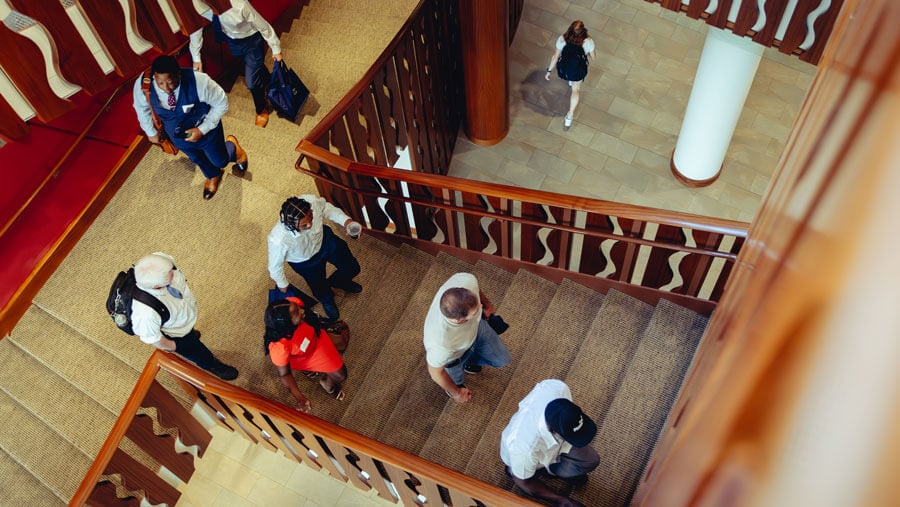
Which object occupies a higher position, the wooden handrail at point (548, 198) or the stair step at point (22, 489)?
the wooden handrail at point (548, 198)

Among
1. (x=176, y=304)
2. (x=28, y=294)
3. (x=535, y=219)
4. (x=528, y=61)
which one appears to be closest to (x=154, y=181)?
(x=28, y=294)

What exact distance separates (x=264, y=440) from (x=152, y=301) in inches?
57.9

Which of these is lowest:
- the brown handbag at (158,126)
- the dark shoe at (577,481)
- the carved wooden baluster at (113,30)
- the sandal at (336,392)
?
the sandal at (336,392)

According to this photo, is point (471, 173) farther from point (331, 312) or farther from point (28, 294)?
point (28, 294)

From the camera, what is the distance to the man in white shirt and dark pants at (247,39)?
5547mm

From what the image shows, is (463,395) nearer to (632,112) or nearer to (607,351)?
(607,351)

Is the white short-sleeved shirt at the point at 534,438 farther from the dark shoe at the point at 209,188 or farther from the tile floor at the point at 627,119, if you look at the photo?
the tile floor at the point at 627,119

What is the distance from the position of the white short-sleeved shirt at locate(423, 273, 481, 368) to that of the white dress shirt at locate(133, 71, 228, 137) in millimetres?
2289

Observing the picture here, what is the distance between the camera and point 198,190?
6.16 m

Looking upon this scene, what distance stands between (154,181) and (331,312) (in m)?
2.07

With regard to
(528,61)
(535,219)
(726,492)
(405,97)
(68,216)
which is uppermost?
(528,61)

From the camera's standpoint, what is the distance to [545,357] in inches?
200

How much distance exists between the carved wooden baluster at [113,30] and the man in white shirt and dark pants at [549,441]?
3.05m

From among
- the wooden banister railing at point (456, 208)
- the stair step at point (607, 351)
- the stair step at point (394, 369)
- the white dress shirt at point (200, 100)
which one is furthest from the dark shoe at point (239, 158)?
the stair step at point (607, 351)
